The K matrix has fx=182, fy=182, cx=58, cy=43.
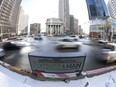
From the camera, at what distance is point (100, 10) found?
6288 centimetres

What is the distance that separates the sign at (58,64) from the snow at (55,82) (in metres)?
0.23

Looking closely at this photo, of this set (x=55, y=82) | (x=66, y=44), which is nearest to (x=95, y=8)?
(x=66, y=44)

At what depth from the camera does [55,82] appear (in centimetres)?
331

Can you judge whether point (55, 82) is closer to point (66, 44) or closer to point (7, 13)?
point (66, 44)

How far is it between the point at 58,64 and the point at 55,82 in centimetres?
37

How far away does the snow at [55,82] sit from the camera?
10.2 feet

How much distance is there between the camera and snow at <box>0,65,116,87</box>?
3.11 metres

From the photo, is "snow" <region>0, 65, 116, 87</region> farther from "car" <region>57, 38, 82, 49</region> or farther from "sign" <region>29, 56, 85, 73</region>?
"car" <region>57, 38, 82, 49</region>

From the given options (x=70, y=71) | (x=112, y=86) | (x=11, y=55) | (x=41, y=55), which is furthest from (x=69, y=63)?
(x=11, y=55)

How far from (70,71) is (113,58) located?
3521mm

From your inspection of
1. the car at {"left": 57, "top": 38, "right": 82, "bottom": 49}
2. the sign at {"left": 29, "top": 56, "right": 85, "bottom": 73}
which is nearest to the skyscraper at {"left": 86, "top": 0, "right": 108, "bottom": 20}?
the car at {"left": 57, "top": 38, "right": 82, "bottom": 49}

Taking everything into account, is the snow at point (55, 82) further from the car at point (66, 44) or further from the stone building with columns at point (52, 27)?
the stone building with columns at point (52, 27)

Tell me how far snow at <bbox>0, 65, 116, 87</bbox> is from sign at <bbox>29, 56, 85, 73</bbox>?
0.76ft

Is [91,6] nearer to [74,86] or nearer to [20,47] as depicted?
[20,47]
